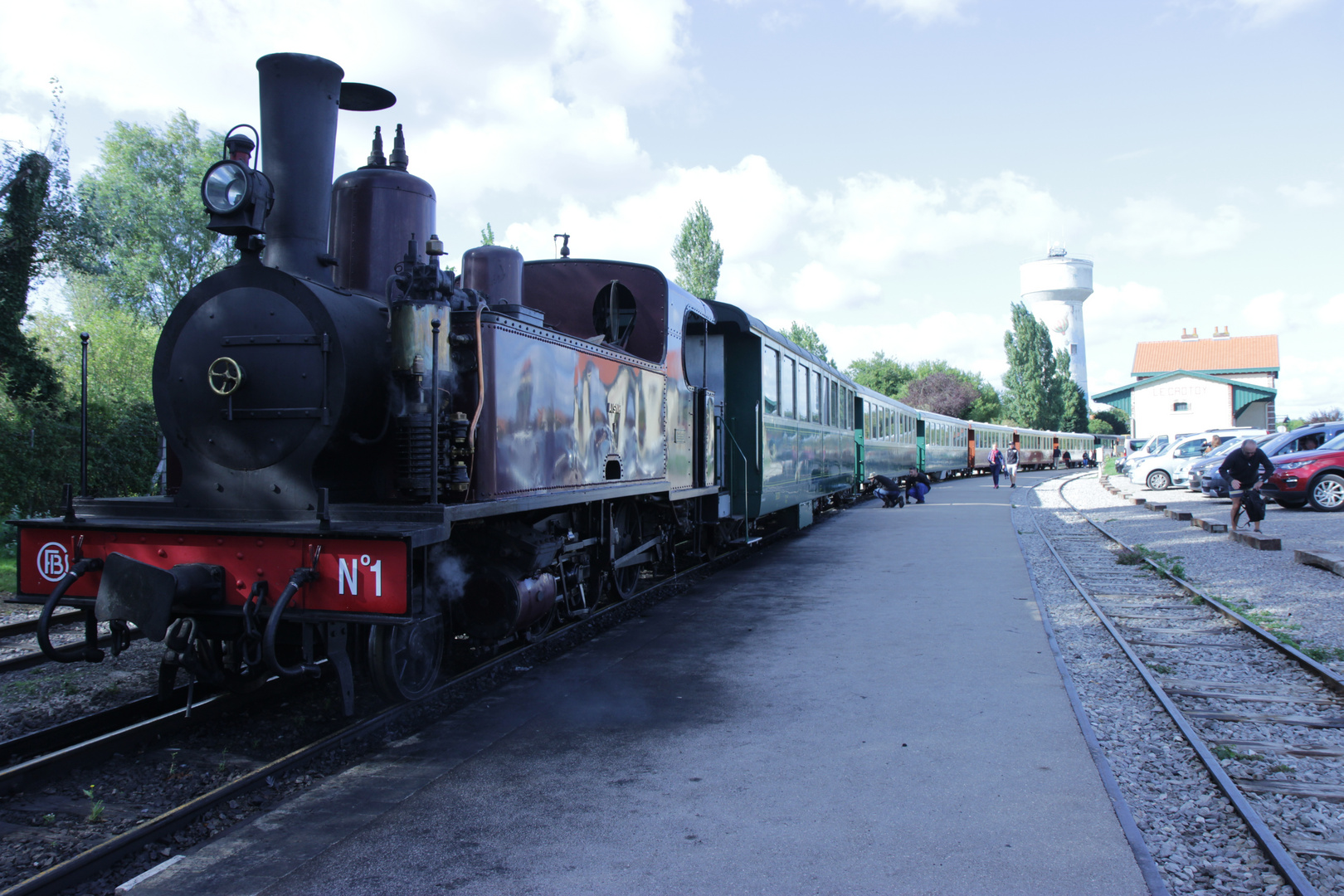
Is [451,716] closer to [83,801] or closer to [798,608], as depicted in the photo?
[83,801]

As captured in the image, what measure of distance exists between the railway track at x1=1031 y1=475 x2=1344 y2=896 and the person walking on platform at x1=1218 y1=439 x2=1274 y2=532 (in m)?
4.01

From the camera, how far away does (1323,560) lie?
9.86m

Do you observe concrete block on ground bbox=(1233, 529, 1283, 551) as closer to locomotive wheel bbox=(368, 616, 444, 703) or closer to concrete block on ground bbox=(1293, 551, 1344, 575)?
concrete block on ground bbox=(1293, 551, 1344, 575)

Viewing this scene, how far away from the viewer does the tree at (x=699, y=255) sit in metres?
46.2

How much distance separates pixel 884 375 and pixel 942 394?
958 centimetres

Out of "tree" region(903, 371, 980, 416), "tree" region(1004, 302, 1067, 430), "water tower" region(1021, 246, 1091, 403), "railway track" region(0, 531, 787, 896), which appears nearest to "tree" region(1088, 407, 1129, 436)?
"water tower" region(1021, 246, 1091, 403)

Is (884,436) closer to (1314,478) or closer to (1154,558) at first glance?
(1314,478)

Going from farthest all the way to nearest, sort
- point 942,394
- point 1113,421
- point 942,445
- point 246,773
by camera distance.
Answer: point 942,394 → point 1113,421 → point 942,445 → point 246,773

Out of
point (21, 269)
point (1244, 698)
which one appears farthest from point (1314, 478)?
point (21, 269)

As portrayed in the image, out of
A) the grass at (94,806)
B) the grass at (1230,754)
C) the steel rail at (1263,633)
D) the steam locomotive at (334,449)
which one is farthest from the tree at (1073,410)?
the grass at (94,806)

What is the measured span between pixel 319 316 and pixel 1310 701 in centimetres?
588

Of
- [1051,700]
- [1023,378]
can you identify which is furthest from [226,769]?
[1023,378]

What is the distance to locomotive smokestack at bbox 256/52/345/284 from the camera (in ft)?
15.4

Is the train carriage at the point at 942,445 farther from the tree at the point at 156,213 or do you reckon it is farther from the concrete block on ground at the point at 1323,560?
the tree at the point at 156,213
